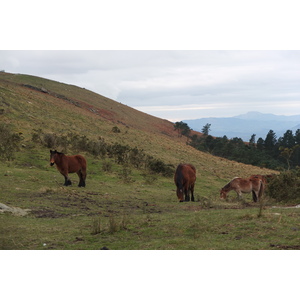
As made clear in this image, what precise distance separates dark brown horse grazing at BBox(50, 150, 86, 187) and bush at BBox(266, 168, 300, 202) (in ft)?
31.6

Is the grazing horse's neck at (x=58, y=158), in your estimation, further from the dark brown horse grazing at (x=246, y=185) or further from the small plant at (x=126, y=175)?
the dark brown horse grazing at (x=246, y=185)

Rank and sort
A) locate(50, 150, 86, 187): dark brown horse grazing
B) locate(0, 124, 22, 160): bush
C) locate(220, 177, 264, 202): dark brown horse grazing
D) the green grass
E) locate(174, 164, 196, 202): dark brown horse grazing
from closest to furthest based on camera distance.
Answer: the green grass → locate(174, 164, 196, 202): dark brown horse grazing → locate(220, 177, 264, 202): dark brown horse grazing → locate(50, 150, 86, 187): dark brown horse grazing → locate(0, 124, 22, 160): bush

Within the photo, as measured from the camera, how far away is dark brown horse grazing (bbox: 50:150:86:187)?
1748 cm

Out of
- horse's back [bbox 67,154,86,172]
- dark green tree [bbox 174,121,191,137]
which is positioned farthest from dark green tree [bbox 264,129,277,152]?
horse's back [bbox 67,154,86,172]

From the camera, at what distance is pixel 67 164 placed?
17688 millimetres

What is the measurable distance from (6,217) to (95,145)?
18.8 meters

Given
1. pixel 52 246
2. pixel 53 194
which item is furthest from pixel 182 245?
pixel 53 194

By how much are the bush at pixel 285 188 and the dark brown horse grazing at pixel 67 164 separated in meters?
9.63

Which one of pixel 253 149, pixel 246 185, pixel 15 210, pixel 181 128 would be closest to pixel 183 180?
pixel 246 185

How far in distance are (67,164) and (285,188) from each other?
10.9 m

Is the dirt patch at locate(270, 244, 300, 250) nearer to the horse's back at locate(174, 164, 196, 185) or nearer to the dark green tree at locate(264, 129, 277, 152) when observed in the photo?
the horse's back at locate(174, 164, 196, 185)

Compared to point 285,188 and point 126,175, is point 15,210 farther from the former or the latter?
point 285,188

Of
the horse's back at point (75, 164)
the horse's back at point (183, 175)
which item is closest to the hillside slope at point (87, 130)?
the horse's back at point (183, 175)

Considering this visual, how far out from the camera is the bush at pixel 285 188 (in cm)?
1612
